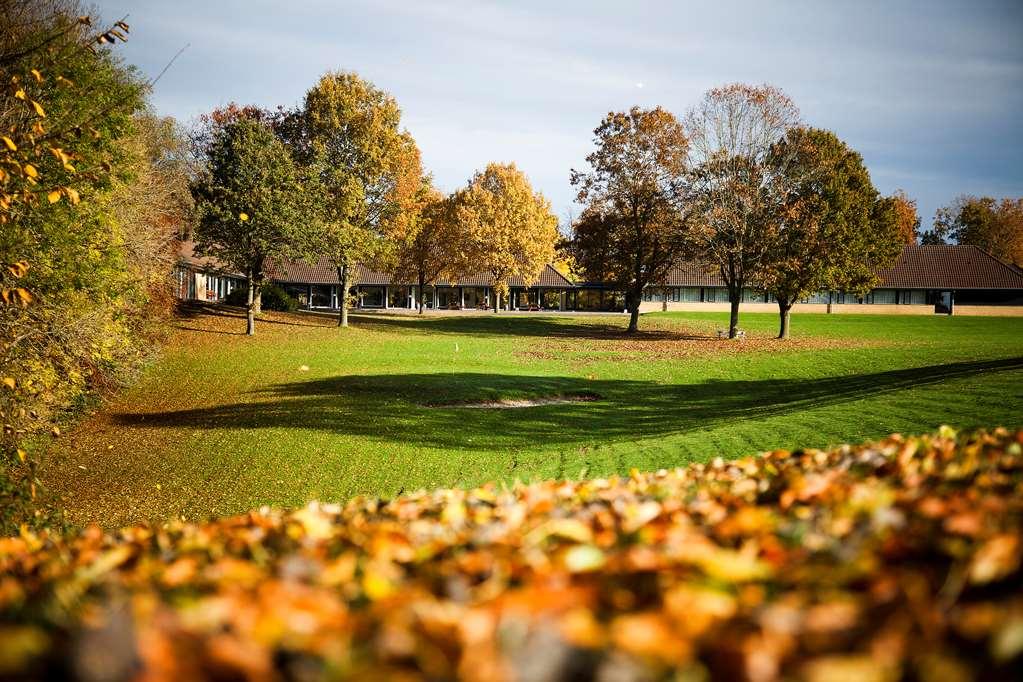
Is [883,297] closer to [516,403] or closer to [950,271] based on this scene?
[950,271]

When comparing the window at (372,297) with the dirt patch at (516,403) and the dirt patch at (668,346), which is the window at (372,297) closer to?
the dirt patch at (668,346)

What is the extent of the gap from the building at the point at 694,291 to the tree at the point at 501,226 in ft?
26.0

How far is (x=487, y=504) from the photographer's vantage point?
162 inches

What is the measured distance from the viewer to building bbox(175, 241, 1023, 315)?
72.8 m

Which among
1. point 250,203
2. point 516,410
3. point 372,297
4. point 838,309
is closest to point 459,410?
point 516,410

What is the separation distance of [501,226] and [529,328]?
57.9 feet

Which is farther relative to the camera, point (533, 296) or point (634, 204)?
point (533, 296)

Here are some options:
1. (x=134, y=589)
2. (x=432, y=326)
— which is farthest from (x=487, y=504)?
(x=432, y=326)

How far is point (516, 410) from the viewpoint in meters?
23.0

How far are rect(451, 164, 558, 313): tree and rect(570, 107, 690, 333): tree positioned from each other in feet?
62.0

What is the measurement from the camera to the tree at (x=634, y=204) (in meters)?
46.6

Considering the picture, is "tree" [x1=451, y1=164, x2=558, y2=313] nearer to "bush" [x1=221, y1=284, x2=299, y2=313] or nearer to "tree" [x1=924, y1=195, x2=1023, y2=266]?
"bush" [x1=221, y1=284, x2=299, y2=313]

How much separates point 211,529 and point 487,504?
4.78ft

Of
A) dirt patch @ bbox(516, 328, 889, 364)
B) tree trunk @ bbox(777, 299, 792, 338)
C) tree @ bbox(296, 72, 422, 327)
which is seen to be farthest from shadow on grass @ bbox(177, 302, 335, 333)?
tree trunk @ bbox(777, 299, 792, 338)
